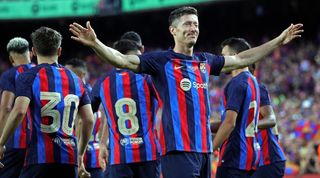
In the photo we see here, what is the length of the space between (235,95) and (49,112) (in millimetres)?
1988

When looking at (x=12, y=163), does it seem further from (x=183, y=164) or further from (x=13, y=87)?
(x=183, y=164)

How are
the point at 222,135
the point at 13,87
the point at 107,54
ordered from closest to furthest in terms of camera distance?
the point at 107,54
the point at 222,135
the point at 13,87

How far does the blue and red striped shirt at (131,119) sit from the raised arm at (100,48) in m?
1.68

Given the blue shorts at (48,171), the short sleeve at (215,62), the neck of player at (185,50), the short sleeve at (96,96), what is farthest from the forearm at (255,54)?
the short sleeve at (96,96)

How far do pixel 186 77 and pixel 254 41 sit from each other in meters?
20.8

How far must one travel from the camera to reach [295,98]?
2080cm

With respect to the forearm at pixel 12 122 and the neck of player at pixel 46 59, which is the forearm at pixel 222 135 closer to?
the neck of player at pixel 46 59

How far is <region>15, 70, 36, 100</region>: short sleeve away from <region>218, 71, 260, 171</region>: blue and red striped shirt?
6.81ft

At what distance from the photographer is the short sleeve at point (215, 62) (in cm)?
683

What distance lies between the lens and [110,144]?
26.9 feet

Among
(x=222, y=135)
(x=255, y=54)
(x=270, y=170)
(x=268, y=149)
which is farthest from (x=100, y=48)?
(x=270, y=170)

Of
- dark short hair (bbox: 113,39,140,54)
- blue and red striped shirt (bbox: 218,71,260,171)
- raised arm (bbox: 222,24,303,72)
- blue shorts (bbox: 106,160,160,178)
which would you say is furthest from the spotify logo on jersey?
dark short hair (bbox: 113,39,140,54)

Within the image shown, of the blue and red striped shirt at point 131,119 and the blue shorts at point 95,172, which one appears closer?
the blue and red striped shirt at point 131,119

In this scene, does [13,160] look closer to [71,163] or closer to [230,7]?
[71,163]
